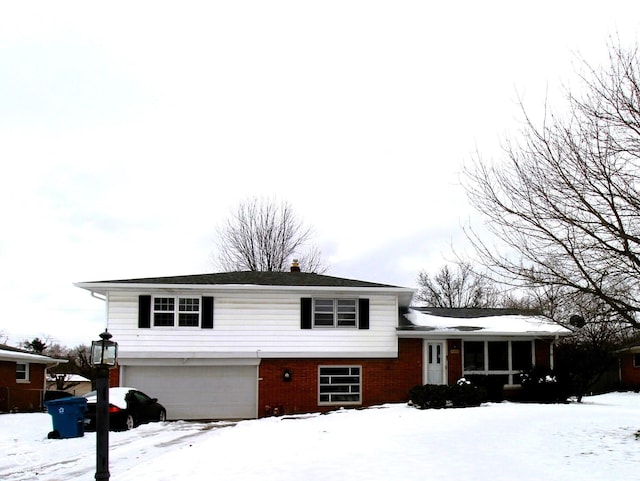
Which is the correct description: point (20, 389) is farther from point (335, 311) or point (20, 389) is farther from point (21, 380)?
point (335, 311)

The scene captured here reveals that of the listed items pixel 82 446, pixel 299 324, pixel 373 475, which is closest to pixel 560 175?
pixel 373 475

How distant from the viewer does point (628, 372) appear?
40.0 m

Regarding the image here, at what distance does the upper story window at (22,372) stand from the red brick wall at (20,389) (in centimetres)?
20

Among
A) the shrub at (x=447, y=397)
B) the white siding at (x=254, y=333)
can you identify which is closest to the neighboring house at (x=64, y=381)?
the white siding at (x=254, y=333)

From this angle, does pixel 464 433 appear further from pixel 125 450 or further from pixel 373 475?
pixel 125 450

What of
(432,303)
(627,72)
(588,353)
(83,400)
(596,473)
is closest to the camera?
(596,473)

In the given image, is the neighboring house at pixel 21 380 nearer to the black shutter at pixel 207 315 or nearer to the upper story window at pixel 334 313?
the black shutter at pixel 207 315

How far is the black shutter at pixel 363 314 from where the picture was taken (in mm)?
26125

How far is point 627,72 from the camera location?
12055mm

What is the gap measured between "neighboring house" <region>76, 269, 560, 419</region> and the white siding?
0.12 feet

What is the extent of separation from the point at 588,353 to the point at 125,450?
62.6ft

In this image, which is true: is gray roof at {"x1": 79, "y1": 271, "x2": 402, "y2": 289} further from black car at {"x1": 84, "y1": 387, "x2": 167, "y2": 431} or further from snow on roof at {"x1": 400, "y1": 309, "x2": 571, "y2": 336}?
black car at {"x1": 84, "y1": 387, "x2": 167, "y2": 431}

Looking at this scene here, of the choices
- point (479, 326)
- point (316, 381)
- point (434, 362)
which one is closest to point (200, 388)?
point (316, 381)

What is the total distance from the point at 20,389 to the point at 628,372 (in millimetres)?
31609
